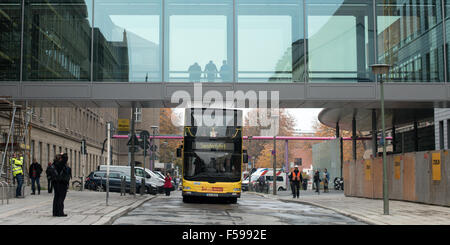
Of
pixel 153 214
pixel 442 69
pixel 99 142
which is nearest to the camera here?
pixel 153 214

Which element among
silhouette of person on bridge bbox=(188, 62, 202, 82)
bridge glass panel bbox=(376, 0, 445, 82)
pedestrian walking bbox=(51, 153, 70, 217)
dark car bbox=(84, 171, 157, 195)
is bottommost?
dark car bbox=(84, 171, 157, 195)

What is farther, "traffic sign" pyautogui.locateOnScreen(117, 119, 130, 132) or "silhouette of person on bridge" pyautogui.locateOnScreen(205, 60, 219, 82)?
"traffic sign" pyautogui.locateOnScreen(117, 119, 130, 132)

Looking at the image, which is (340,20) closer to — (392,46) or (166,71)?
(392,46)

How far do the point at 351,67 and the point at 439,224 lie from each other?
11730 mm

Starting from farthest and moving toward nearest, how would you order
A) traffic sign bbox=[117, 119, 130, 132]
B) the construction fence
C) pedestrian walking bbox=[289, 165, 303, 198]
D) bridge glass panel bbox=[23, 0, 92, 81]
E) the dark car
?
the dark car, pedestrian walking bbox=[289, 165, 303, 198], traffic sign bbox=[117, 119, 130, 132], bridge glass panel bbox=[23, 0, 92, 81], the construction fence

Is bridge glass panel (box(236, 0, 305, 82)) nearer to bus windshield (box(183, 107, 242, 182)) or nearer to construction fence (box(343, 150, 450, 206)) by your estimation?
bus windshield (box(183, 107, 242, 182))

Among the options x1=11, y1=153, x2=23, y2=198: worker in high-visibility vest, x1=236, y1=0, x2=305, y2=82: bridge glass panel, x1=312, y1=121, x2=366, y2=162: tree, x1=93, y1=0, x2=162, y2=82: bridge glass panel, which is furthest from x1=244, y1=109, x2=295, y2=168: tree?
x1=11, y1=153, x2=23, y2=198: worker in high-visibility vest

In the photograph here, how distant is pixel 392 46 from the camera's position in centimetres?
2672

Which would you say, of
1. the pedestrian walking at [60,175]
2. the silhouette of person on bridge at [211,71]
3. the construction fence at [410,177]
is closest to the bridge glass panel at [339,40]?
the silhouette of person on bridge at [211,71]

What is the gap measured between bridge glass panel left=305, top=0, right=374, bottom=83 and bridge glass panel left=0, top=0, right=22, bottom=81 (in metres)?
11.7

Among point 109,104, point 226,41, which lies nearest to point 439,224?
point 226,41

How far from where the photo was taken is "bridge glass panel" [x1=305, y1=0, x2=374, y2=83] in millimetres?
26531

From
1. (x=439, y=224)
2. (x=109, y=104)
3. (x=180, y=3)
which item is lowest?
(x=439, y=224)

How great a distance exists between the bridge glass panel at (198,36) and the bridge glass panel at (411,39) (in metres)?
6.16
